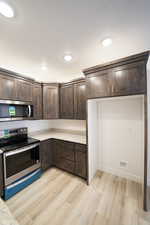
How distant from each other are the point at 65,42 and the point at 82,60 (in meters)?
0.70

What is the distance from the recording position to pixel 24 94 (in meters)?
2.46

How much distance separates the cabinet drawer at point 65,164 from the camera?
98.0 inches

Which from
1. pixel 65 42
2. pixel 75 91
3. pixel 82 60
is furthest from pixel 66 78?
pixel 65 42

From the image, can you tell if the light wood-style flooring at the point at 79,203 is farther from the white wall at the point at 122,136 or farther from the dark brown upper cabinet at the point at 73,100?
the dark brown upper cabinet at the point at 73,100

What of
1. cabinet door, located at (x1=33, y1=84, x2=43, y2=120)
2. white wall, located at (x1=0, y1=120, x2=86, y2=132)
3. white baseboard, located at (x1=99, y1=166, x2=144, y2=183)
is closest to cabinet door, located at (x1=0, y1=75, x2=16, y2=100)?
cabinet door, located at (x1=33, y1=84, x2=43, y2=120)

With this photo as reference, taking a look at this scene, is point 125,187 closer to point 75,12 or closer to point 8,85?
point 75,12

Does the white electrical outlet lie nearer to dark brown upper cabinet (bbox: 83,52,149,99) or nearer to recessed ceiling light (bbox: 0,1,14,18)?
dark brown upper cabinet (bbox: 83,52,149,99)

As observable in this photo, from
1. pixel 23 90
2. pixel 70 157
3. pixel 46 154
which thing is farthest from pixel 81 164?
pixel 23 90

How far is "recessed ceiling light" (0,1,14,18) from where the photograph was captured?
42.1 inches

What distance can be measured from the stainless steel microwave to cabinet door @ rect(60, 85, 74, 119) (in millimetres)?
871

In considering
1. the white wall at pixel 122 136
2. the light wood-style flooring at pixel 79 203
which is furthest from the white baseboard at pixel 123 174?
the light wood-style flooring at pixel 79 203

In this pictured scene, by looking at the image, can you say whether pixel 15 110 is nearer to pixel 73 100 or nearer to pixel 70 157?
pixel 73 100

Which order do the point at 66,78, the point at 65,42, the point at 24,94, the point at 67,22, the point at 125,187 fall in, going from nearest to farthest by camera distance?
the point at 67,22 → the point at 65,42 → the point at 125,187 → the point at 24,94 → the point at 66,78

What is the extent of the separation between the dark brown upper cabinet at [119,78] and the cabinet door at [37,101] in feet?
4.72
